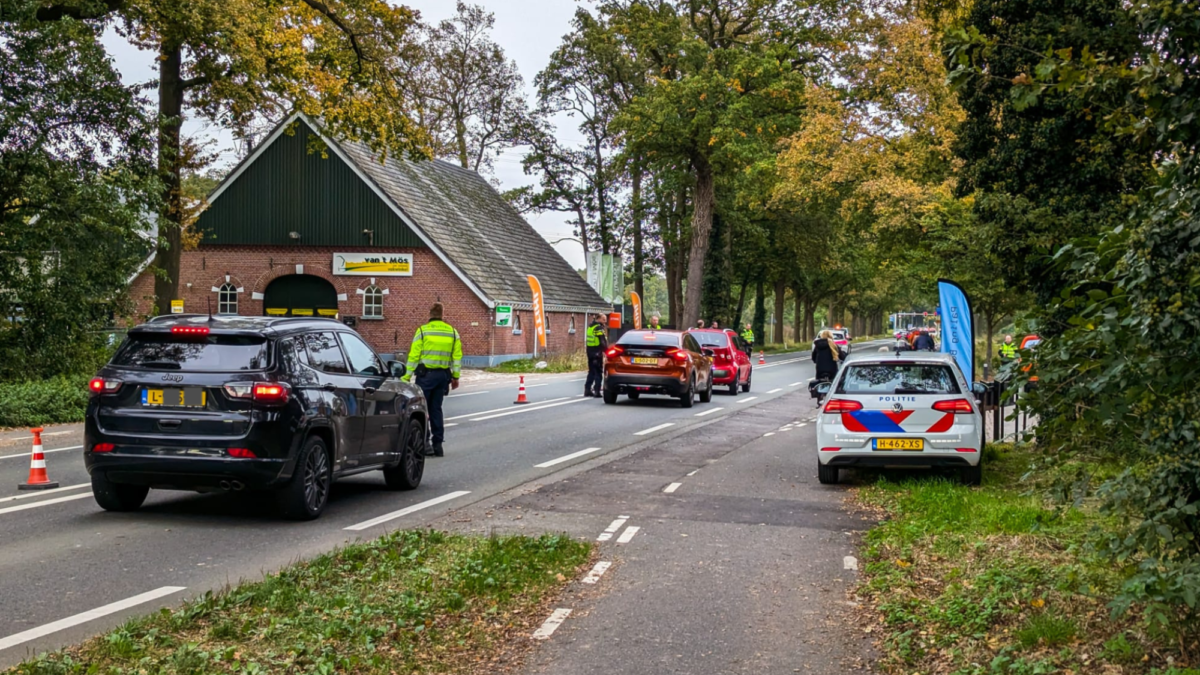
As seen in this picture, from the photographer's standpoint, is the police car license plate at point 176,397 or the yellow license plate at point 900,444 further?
the yellow license plate at point 900,444

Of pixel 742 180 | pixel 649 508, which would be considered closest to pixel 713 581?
pixel 649 508

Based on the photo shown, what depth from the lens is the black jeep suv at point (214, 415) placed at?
8.66 meters

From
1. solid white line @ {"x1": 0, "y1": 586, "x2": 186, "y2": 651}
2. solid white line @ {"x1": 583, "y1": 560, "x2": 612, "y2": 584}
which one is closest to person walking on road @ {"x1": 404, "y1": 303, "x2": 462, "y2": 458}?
solid white line @ {"x1": 583, "y1": 560, "x2": 612, "y2": 584}

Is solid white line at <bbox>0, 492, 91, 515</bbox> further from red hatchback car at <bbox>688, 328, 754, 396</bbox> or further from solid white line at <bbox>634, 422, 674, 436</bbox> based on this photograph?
red hatchback car at <bbox>688, 328, 754, 396</bbox>

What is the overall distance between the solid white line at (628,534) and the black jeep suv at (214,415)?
2.71 metres

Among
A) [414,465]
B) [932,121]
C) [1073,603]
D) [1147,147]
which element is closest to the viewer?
[1147,147]

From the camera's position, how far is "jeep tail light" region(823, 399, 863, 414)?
11680 millimetres

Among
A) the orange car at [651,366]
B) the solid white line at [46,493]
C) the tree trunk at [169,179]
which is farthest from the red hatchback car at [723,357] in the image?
the solid white line at [46,493]

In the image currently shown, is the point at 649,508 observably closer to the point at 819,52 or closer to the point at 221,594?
the point at 221,594

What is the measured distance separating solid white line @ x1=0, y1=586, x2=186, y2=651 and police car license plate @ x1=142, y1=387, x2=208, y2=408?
2.23 meters

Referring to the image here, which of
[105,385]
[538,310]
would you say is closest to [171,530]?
[105,385]

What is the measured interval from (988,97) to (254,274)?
34645 mm

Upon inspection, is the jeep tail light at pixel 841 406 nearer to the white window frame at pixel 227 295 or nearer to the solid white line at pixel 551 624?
the solid white line at pixel 551 624

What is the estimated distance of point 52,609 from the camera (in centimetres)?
627
